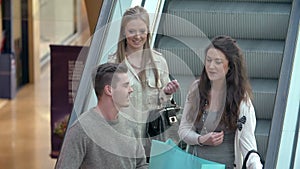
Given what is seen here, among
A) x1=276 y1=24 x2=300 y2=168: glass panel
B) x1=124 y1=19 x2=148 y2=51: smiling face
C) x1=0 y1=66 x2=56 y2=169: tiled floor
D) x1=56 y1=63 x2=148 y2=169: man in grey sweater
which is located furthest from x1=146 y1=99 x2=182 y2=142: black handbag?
x1=0 y1=66 x2=56 y2=169: tiled floor

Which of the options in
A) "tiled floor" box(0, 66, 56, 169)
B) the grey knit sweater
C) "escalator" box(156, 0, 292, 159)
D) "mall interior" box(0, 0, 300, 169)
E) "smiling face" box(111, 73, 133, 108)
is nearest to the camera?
the grey knit sweater

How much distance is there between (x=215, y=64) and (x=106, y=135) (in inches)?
36.5

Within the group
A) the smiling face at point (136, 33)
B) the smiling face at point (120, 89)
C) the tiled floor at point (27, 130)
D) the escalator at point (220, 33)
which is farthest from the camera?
the tiled floor at point (27, 130)

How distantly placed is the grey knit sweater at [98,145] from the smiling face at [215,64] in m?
0.72

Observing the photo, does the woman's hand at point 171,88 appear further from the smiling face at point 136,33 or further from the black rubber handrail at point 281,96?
the black rubber handrail at point 281,96

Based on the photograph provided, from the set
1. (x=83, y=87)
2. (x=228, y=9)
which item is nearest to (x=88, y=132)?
(x=83, y=87)

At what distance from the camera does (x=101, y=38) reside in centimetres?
511

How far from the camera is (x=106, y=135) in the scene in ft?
12.1

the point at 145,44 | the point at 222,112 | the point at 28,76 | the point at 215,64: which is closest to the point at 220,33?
the point at 145,44

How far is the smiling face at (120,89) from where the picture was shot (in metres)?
3.76

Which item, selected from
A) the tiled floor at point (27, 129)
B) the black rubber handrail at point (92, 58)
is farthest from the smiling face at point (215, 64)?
the tiled floor at point (27, 129)

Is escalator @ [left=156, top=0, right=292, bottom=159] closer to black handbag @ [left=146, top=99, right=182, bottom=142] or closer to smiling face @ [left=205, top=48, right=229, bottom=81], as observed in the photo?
black handbag @ [left=146, top=99, right=182, bottom=142]

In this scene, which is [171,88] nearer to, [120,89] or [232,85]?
[232,85]

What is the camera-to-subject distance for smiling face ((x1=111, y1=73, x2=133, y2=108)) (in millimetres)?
3758
